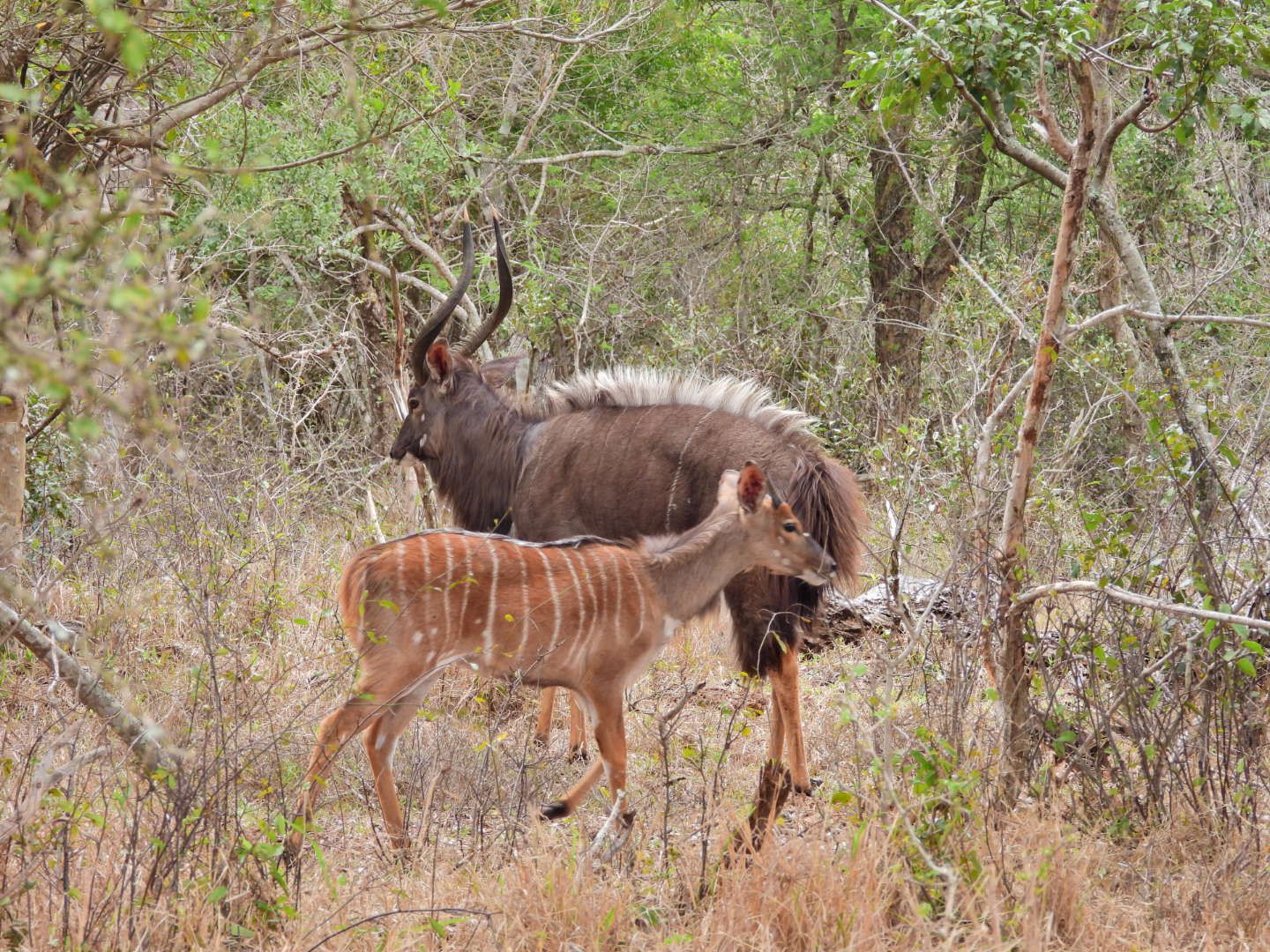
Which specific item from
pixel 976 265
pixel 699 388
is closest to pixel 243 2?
pixel 699 388

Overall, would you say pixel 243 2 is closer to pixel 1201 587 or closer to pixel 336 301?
pixel 1201 587

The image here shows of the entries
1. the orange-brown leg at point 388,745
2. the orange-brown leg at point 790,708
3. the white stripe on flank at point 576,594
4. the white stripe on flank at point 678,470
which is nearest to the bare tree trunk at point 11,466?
the orange-brown leg at point 388,745

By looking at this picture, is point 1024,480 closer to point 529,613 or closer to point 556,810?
point 529,613

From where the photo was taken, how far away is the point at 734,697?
20.3ft

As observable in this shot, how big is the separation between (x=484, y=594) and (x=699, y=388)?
1734 mm

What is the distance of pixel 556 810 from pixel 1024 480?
183 centimetres

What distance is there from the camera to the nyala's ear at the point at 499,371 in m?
6.73

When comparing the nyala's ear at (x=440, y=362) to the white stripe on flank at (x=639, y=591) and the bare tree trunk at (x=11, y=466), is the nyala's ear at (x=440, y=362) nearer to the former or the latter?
the white stripe on flank at (x=639, y=591)

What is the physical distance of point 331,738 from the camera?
4.29m

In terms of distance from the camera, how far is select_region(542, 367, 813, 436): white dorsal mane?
5715mm

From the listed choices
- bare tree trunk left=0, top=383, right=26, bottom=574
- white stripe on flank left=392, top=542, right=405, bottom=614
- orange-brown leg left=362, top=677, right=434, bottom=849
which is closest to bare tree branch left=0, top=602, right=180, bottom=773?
bare tree trunk left=0, top=383, right=26, bottom=574

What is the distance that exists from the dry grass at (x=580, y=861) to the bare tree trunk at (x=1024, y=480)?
131mm

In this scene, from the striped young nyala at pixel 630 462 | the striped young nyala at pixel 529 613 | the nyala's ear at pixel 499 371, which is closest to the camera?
the striped young nyala at pixel 529 613

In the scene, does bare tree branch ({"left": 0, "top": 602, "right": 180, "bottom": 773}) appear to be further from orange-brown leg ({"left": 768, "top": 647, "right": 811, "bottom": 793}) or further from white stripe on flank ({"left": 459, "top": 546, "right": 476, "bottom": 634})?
orange-brown leg ({"left": 768, "top": 647, "right": 811, "bottom": 793})
